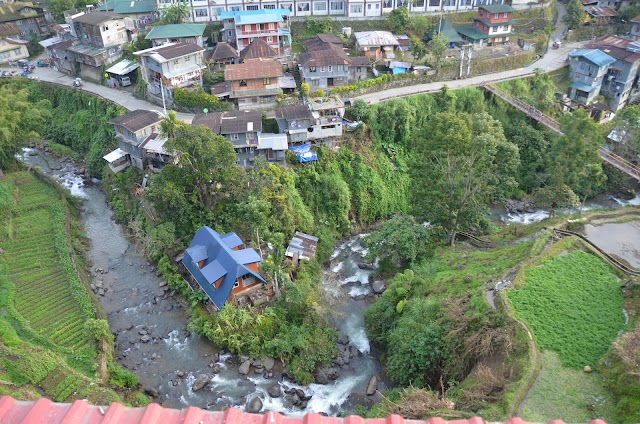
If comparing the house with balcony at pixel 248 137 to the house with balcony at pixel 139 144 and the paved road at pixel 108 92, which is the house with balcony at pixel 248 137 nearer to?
the house with balcony at pixel 139 144

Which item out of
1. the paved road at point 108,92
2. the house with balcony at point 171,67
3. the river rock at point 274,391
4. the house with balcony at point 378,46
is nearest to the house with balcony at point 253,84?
the house with balcony at point 171,67

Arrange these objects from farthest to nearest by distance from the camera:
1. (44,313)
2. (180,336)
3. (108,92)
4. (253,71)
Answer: (108,92), (253,71), (180,336), (44,313)

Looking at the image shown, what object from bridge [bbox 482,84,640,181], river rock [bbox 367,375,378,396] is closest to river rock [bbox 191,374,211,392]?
river rock [bbox 367,375,378,396]

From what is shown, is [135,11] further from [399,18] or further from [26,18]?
[399,18]

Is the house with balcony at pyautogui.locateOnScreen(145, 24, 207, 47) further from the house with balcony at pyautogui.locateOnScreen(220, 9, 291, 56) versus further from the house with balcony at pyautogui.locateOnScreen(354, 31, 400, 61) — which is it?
the house with balcony at pyautogui.locateOnScreen(354, 31, 400, 61)

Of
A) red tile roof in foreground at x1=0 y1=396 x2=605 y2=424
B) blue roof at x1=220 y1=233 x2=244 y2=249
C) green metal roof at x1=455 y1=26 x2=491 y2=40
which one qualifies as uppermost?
red tile roof in foreground at x1=0 y1=396 x2=605 y2=424

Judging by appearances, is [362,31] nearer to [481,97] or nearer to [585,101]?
[481,97]

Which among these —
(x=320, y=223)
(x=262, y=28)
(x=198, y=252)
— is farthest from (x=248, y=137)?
(x=262, y=28)
